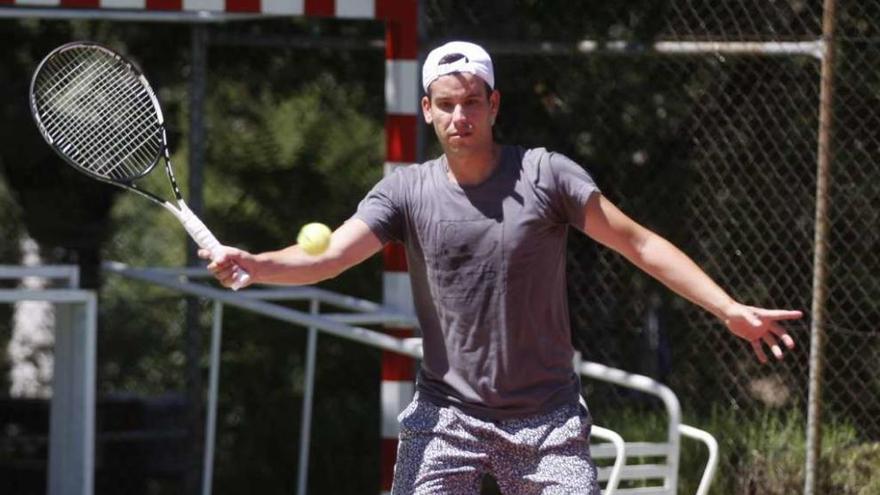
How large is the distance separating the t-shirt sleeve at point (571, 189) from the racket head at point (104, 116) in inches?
49.9

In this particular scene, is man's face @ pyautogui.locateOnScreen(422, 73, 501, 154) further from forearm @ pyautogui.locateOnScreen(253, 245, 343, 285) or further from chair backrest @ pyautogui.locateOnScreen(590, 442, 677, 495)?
chair backrest @ pyautogui.locateOnScreen(590, 442, 677, 495)

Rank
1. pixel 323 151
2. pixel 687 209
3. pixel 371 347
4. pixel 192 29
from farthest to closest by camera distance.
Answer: pixel 323 151
pixel 371 347
pixel 192 29
pixel 687 209

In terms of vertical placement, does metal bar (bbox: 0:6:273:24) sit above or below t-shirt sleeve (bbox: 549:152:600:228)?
above

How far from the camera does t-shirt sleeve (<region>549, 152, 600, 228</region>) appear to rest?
4.08 metres

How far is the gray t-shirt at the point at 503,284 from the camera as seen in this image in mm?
4102

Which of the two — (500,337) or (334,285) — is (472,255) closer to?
(500,337)

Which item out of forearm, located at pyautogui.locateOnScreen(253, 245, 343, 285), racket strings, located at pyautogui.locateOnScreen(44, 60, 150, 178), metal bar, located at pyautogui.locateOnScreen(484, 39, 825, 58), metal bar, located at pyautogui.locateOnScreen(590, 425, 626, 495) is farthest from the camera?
metal bar, located at pyautogui.locateOnScreen(484, 39, 825, 58)

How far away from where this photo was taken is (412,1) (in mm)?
6625

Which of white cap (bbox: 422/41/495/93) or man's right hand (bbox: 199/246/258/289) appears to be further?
white cap (bbox: 422/41/495/93)

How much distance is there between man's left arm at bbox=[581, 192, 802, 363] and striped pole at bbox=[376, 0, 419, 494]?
8.45 ft

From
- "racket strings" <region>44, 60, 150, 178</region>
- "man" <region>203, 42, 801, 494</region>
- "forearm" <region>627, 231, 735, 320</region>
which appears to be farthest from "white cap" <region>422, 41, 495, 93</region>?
"racket strings" <region>44, 60, 150, 178</region>

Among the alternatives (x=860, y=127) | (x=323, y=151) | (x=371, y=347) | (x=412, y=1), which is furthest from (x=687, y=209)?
(x=323, y=151)

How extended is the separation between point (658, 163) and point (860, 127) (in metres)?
0.95

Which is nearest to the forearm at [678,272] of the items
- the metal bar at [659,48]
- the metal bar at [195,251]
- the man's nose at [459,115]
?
the man's nose at [459,115]
